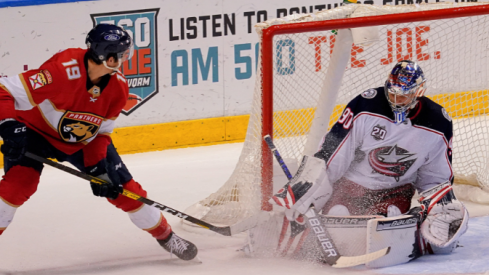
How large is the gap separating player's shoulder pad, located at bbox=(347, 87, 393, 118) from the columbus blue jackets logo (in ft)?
6.62

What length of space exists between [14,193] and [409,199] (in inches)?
69.0

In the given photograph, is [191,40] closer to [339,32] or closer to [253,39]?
[253,39]

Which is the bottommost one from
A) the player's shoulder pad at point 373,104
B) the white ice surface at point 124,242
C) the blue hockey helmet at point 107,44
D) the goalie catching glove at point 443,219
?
the white ice surface at point 124,242

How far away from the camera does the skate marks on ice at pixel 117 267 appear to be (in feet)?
11.0

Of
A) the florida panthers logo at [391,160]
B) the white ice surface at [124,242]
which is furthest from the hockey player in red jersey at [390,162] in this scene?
the white ice surface at [124,242]

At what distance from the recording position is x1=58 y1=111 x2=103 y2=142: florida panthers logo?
3215mm

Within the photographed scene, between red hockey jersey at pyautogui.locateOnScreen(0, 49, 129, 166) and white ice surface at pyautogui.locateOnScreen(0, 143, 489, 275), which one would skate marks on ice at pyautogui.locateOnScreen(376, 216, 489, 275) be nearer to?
white ice surface at pyautogui.locateOnScreen(0, 143, 489, 275)

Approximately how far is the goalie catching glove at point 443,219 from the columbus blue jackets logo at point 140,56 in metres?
2.33

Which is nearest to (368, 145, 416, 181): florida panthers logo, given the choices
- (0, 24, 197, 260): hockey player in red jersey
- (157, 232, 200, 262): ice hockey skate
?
(157, 232, 200, 262): ice hockey skate

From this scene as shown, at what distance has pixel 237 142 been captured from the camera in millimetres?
5555

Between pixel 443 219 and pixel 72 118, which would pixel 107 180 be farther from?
pixel 443 219

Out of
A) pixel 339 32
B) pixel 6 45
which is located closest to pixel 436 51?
pixel 339 32

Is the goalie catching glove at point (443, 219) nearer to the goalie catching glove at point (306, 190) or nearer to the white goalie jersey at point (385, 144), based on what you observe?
the white goalie jersey at point (385, 144)

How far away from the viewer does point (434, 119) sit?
3.45m
